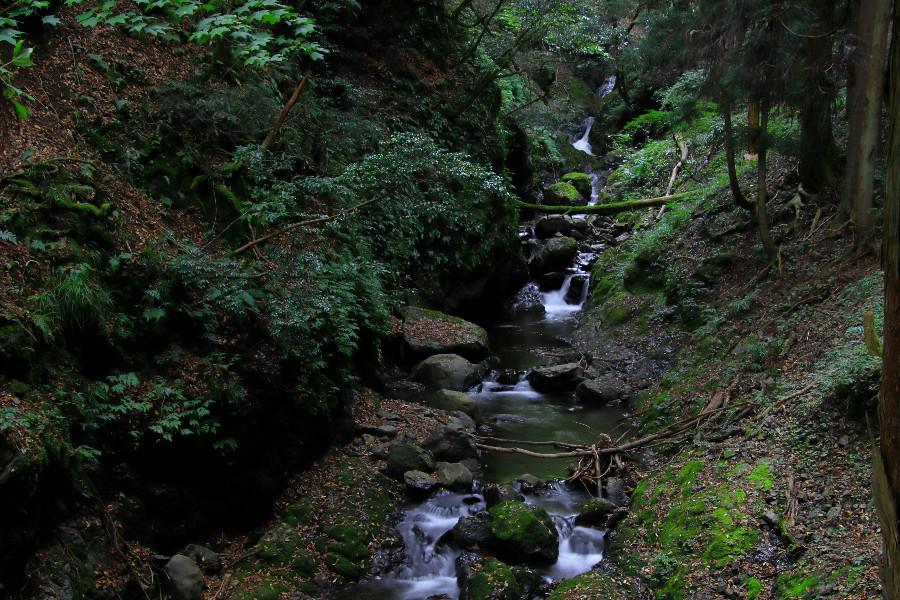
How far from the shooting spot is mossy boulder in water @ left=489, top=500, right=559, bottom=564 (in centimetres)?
737

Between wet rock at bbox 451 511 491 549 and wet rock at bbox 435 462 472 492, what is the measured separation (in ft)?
2.71

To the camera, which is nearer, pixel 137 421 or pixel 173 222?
pixel 137 421

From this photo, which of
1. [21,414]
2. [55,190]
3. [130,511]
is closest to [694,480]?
[130,511]

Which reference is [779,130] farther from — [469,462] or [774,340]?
[469,462]

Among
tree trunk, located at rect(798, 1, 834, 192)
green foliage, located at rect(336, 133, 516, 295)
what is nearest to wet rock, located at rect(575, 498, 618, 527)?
green foliage, located at rect(336, 133, 516, 295)

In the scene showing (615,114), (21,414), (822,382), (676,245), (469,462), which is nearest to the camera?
(21,414)

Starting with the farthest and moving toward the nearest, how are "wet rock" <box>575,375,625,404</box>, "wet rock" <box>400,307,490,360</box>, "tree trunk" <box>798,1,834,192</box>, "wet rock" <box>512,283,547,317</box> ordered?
"wet rock" <box>512,283,547,317</box> < "wet rock" <box>400,307,490,360</box> < "wet rock" <box>575,375,625,404</box> < "tree trunk" <box>798,1,834,192</box>

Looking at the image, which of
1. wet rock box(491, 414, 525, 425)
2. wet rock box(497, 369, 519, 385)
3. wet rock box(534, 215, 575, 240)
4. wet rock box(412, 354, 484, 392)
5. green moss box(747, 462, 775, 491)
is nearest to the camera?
green moss box(747, 462, 775, 491)

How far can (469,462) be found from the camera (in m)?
9.51

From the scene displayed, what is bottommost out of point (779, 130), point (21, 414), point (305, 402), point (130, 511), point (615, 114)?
point (130, 511)

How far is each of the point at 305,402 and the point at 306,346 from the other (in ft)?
2.72

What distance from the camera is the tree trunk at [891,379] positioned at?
1980 millimetres

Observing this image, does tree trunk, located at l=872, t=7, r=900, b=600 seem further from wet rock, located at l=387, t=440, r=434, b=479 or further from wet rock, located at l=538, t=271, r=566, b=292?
wet rock, located at l=538, t=271, r=566, b=292

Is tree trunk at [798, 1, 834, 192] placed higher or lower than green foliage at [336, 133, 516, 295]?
higher
